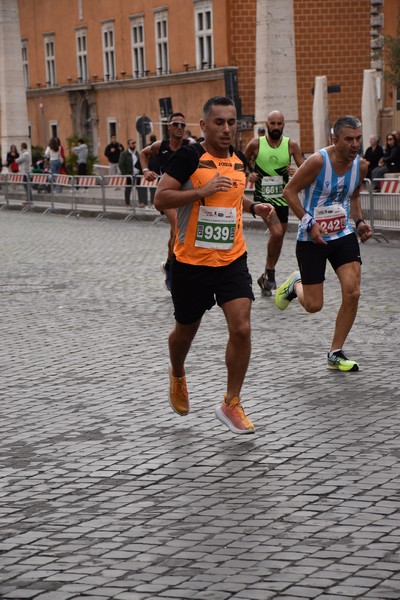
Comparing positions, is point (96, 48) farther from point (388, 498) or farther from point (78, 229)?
point (388, 498)

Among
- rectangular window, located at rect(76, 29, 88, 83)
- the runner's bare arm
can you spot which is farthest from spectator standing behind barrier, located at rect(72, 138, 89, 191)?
the runner's bare arm

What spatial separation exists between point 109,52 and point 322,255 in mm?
49031

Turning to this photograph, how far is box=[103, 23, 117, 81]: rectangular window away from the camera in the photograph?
57.7 metres

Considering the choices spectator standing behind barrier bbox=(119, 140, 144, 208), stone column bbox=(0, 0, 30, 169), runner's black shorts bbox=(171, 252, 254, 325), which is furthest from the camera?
stone column bbox=(0, 0, 30, 169)

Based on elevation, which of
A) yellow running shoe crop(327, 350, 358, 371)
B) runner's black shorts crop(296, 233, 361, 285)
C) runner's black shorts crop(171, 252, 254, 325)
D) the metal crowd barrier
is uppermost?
runner's black shorts crop(171, 252, 254, 325)

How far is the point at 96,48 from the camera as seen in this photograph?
5897 centimetres

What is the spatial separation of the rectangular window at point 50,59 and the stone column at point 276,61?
113 feet

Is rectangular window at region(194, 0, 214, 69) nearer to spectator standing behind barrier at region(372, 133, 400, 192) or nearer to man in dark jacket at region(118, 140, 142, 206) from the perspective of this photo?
man in dark jacket at region(118, 140, 142, 206)

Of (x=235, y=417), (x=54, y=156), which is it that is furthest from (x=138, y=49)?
(x=235, y=417)

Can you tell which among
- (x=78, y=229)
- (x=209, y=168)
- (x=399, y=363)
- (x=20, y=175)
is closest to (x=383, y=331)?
(x=399, y=363)

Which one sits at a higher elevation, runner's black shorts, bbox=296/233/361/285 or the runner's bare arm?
the runner's bare arm

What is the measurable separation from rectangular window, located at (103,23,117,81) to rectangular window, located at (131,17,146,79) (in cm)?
192

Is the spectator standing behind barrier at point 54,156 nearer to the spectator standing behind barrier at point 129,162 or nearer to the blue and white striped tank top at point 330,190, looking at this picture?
the spectator standing behind barrier at point 129,162

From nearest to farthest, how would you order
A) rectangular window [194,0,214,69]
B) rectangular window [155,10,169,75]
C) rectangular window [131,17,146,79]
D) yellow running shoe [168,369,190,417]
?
yellow running shoe [168,369,190,417]
rectangular window [194,0,214,69]
rectangular window [155,10,169,75]
rectangular window [131,17,146,79]
